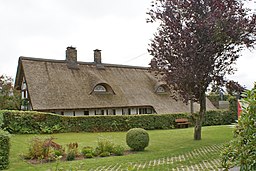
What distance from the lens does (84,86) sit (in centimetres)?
2761

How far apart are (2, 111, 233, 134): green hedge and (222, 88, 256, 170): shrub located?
18.6 meters

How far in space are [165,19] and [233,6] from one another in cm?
338

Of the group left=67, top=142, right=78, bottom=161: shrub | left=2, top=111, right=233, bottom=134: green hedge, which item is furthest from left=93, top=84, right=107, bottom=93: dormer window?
left=67, top=142, right=78, bottom=161: shrub

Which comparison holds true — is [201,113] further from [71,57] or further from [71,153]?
[71,57]

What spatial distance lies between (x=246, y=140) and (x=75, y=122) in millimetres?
20305

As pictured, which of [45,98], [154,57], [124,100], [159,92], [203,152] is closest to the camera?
[203,152]

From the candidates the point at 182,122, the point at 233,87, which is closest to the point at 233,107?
the point at 182,122

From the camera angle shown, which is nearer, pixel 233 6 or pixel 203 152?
pixel 203 152

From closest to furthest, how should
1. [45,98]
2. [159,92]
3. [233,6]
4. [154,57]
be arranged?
[233,6] < [154,57] < [45,98] < [159,92]

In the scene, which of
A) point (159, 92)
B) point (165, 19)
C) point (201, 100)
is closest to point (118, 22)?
point (165, 19)

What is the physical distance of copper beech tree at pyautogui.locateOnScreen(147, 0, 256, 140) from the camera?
521 inches

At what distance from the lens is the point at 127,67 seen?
112ft

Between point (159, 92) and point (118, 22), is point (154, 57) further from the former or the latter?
point (159, 92)

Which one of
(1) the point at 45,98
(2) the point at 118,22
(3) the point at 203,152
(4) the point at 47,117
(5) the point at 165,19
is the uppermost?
(2) the point at 118,22
